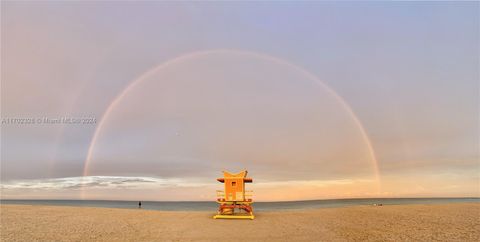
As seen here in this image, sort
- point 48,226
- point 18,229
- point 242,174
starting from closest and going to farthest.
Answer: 1. point 18,229
2. point 48,226
3. point 242,174

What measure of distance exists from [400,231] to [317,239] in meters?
6.38

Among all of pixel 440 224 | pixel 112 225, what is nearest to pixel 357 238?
pixel 440 224

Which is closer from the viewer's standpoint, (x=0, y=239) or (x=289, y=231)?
(x=0, y=239)

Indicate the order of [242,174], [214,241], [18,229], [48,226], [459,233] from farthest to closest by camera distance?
[242,174]
[48,226]
[18,229]
[459,233]
[214,241]

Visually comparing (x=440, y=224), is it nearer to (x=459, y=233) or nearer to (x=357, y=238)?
(x=459, y=233)

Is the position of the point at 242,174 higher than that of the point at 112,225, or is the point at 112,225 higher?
the point at 242,174

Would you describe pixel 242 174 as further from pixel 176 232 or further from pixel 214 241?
pixel 214 241

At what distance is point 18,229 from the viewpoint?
20.7 meters

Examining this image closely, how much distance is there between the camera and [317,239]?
16984 millimetres

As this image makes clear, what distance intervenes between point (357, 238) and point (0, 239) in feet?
59.1

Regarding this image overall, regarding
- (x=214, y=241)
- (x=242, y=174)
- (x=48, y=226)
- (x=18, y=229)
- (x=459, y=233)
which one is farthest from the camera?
(x=242, y=174)

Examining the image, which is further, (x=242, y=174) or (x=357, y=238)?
(x=242, y=174)

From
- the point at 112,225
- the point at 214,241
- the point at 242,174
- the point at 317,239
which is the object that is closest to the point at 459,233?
the point at 317,239

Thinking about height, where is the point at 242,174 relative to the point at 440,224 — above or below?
above
